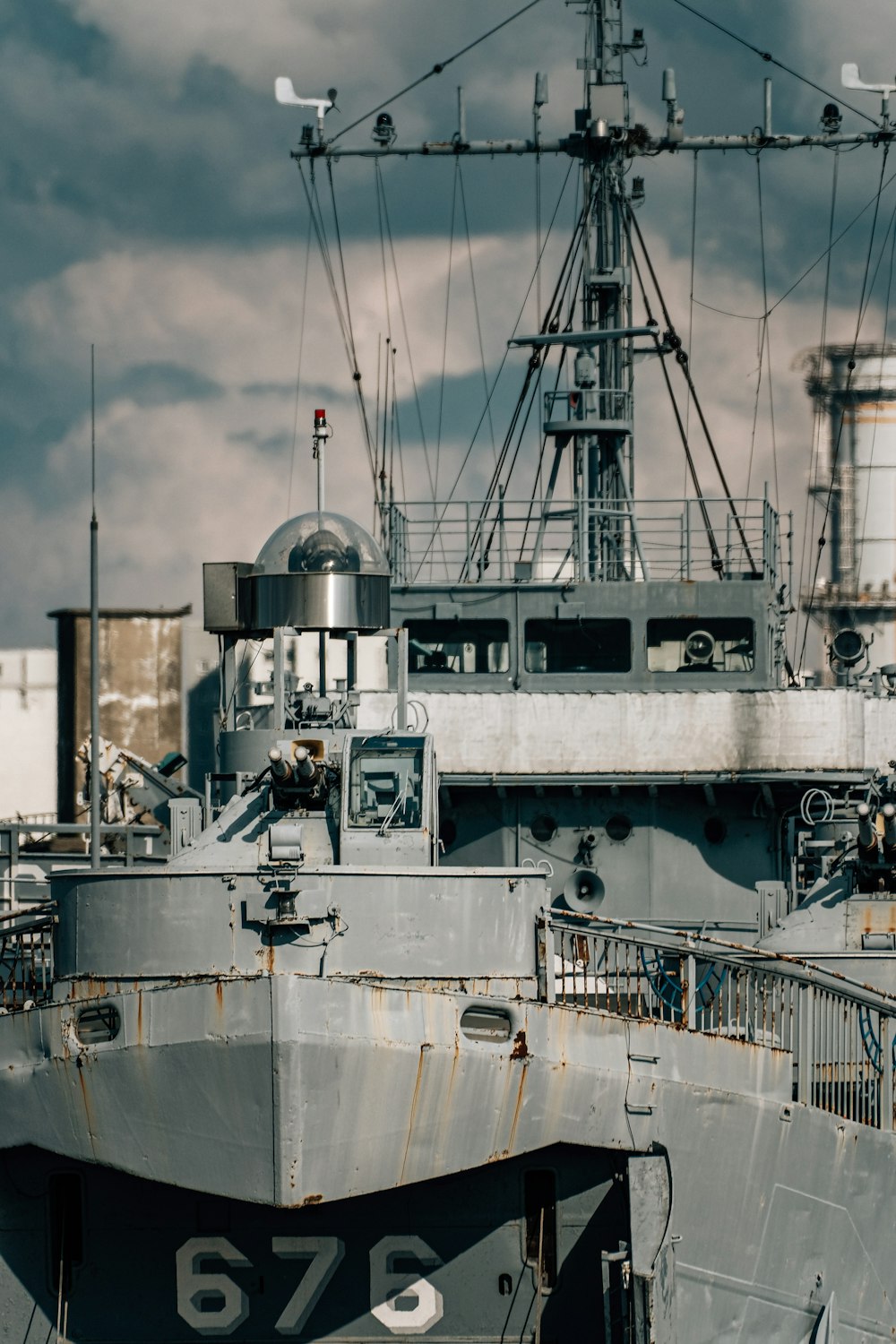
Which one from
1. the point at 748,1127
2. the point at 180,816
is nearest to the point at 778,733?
the point at 180,816

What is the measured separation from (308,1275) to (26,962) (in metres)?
2.74

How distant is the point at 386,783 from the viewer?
13.9 metres

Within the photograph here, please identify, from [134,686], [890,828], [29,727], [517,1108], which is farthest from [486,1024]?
[29,727]

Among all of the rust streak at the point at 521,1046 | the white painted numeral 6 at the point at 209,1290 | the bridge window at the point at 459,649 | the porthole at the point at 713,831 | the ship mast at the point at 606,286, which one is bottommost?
the white painted numeral 6 at the point at 209,1290

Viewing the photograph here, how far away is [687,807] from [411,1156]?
344 inches

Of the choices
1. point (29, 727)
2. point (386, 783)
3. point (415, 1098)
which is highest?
point (29, 727)

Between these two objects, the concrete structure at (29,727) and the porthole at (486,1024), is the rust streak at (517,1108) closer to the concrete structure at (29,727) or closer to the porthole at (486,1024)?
the porthole at (486,1024)

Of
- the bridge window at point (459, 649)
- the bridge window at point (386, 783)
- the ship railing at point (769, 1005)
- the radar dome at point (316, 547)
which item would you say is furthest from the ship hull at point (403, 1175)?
the bridge window at point (459, 649)

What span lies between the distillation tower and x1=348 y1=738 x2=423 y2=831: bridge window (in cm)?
3746

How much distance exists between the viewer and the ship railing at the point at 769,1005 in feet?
39.5

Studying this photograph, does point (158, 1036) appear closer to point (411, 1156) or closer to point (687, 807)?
point (411, 1156)

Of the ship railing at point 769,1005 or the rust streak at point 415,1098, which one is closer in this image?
the rust streak at point 415,1098

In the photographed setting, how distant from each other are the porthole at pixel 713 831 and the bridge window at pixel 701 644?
67.3 inches

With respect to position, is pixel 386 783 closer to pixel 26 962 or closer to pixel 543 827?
pixel 26 962
